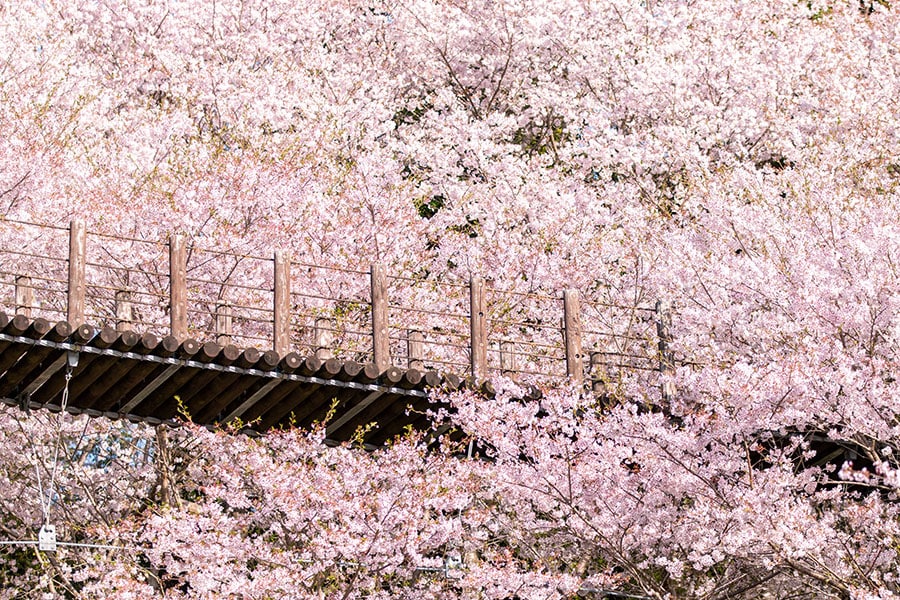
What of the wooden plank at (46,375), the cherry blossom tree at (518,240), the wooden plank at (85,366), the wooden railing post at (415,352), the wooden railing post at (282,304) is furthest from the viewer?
the wooden railing post at (415,352)

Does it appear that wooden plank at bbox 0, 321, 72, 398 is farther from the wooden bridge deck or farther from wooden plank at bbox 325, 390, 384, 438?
wooden plank at bbox 325, 390, 384, 438

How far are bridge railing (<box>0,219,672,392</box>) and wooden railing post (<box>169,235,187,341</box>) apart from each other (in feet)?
0.04

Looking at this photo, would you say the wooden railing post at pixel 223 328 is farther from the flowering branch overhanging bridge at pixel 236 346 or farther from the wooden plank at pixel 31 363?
the wooden plank at pixel 31 363

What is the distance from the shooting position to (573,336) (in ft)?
53.8

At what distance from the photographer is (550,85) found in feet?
82.7

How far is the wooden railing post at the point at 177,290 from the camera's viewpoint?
46.6 ft

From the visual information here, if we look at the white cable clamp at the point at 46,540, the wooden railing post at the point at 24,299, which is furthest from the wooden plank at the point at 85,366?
the white cable clamp at the point at 46,540

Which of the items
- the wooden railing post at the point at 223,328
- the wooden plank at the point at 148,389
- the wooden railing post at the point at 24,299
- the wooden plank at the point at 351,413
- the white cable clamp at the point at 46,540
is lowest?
the white cable clamp at the point at 46,540

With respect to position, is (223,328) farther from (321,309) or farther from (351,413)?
(321,309)

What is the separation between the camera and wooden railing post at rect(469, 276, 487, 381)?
15672 millimetres

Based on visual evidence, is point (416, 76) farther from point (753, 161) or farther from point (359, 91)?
point (753, 161)

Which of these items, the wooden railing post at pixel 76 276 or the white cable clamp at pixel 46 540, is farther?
the white cable clamp at pixel 46 540

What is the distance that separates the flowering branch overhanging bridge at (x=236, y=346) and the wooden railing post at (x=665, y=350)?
4 centimetres

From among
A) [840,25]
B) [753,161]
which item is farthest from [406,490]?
[840,25]
